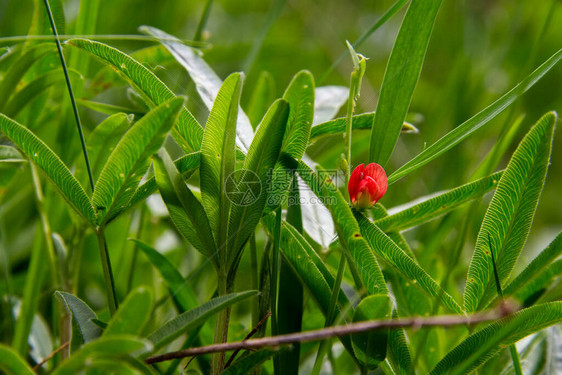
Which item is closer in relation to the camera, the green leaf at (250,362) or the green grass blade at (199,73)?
the green leaf at (250,362)

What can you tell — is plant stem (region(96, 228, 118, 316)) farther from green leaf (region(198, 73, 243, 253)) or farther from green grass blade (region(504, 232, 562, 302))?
green grass blade (region(504, 232, 562, 302))

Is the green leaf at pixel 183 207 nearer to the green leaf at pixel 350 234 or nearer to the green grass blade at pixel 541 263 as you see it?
the green leaf at pixel 350 234

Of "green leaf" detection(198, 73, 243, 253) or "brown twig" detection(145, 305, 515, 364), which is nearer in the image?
"brown twig" detection(145, 305, 515, 364)

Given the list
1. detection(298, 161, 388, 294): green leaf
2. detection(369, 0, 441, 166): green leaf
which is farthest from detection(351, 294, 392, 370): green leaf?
detection(369, 0, 441, 166): green leaf

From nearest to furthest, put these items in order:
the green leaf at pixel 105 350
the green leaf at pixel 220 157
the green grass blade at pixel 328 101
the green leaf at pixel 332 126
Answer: the green leaf at pixel 105 350, the green leaf at pixel 220 157, the green leaf at pixel 332 126, the green grass blade at pixel 328 101

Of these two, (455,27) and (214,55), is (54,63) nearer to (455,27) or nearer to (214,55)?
(214,55)

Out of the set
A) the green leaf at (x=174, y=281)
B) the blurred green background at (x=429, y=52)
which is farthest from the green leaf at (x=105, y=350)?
the blurred green background at (x=429, y=52)

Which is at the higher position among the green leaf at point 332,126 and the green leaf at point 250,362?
the green leaf at point 332,126
